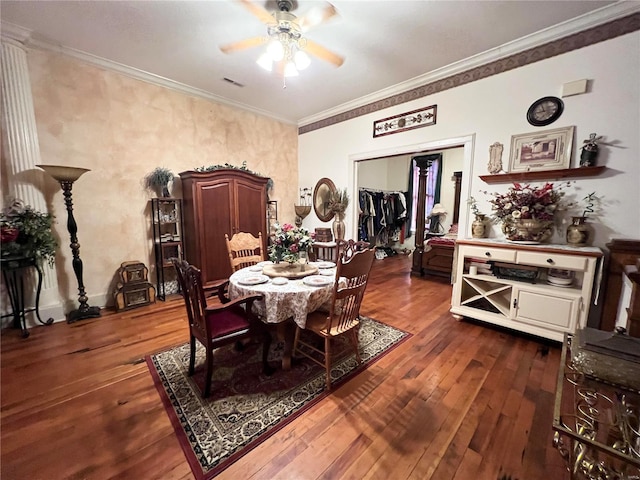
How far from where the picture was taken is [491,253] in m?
2.56

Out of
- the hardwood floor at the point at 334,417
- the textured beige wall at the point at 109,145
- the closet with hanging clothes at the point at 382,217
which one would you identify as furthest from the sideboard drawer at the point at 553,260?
the textured beige wall at the point at 109,145

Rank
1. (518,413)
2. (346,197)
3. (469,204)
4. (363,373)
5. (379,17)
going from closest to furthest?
(518,413) → (363,373) → (379,17) → (469,204) → (346,197)

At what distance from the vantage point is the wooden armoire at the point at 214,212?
11.2 ft

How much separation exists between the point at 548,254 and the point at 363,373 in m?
1.97

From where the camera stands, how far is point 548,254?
7.41ft

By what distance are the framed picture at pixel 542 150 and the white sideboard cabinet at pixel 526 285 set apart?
827 mm

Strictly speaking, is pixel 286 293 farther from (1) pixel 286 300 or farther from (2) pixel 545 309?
(2) pixel 545 309

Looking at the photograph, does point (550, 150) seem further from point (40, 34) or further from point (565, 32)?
point (40, 34)

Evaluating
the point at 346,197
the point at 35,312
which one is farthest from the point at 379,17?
the point at 35,312

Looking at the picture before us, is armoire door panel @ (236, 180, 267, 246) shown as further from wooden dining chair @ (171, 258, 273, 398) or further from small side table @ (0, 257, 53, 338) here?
small side table @ (0, 257, 53, 338)

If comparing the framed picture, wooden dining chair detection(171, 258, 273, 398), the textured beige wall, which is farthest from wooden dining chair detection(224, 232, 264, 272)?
the framed picture

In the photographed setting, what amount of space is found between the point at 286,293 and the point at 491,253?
2156mm

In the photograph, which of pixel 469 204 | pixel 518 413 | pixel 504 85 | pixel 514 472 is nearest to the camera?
pixel 514 472

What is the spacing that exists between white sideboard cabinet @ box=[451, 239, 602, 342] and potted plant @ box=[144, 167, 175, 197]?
3762mm
